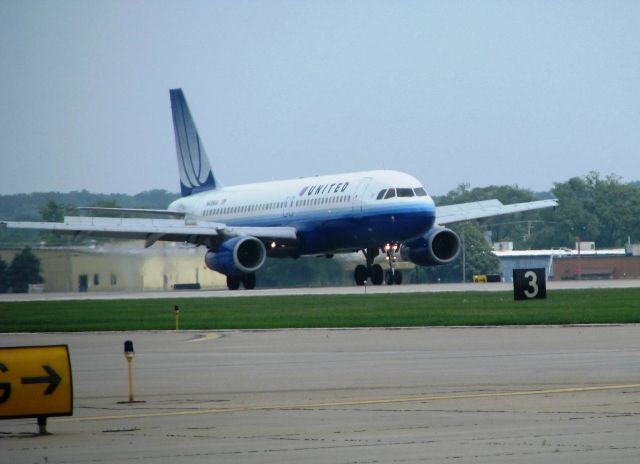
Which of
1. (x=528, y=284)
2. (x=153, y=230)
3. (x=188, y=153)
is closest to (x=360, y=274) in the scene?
(x=153, y=230)

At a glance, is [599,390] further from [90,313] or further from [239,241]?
[239,241]

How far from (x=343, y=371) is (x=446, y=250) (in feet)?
154

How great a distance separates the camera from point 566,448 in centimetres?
1429

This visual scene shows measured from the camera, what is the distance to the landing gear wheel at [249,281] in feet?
227

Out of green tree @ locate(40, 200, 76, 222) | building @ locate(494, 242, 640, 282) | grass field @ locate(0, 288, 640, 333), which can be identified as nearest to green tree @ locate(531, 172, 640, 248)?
building @ locate(494, 242, 640, 282)

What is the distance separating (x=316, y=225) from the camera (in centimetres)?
6894

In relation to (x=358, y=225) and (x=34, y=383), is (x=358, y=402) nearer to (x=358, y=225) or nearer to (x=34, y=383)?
(x=34, y=383)

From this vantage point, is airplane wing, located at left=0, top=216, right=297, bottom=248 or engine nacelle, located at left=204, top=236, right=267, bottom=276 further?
airplane wing, located at left=0, top=216, right=297, bottom=248

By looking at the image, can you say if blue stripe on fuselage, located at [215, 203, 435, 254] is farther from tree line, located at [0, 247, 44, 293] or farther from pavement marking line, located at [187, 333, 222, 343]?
pavement marking line, located at [187, 333, 222, 343]

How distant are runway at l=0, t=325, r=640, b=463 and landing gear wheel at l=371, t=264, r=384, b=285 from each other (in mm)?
39939

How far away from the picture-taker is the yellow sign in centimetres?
1625

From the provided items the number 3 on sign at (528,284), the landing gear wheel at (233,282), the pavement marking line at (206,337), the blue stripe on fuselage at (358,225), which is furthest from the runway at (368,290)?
the pavement marking line at (206,337)

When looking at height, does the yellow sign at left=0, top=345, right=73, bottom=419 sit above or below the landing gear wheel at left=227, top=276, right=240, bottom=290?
below

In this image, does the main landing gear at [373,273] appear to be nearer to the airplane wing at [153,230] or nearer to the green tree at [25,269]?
the airplane wing at [153,230]
